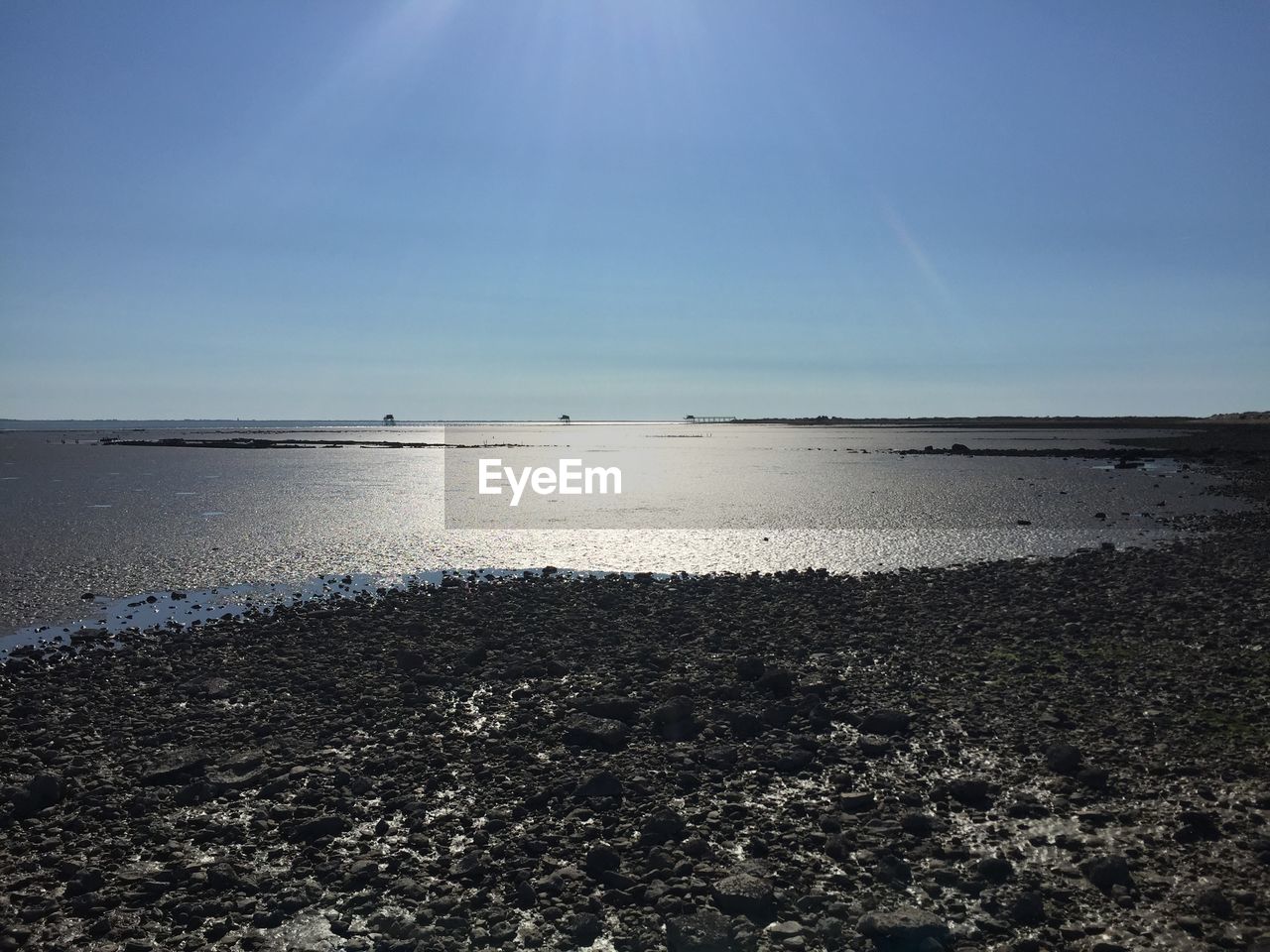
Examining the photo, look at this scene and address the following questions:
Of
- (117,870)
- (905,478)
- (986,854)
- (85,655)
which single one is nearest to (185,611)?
(85,655)

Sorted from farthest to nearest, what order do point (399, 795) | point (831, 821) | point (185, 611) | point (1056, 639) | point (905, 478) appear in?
point (905, 478), point (185, 611), point (1056, 639), point (399, 795), point (831, 821)

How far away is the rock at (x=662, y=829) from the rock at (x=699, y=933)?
4.62ft

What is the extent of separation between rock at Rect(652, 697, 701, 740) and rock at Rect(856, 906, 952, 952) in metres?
4.59

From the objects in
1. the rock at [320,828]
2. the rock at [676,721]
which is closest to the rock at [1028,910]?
the rock at [676,721]

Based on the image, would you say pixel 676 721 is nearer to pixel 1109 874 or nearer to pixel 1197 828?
pixel 1109 874

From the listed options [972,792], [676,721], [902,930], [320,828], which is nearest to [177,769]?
[320,828]

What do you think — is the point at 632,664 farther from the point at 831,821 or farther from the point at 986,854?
the point at 986,854

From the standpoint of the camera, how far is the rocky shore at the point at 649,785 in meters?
7.41

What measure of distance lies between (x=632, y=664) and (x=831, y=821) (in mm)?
6319

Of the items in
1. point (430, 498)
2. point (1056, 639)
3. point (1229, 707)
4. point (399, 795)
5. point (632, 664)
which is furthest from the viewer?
point (430, 498)

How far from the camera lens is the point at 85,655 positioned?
51.4ft

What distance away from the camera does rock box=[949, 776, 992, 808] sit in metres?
9.42

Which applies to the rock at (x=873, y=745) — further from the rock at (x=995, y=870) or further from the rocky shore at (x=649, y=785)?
the rock at (x=995, y=870)

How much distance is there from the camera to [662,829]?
878cm
